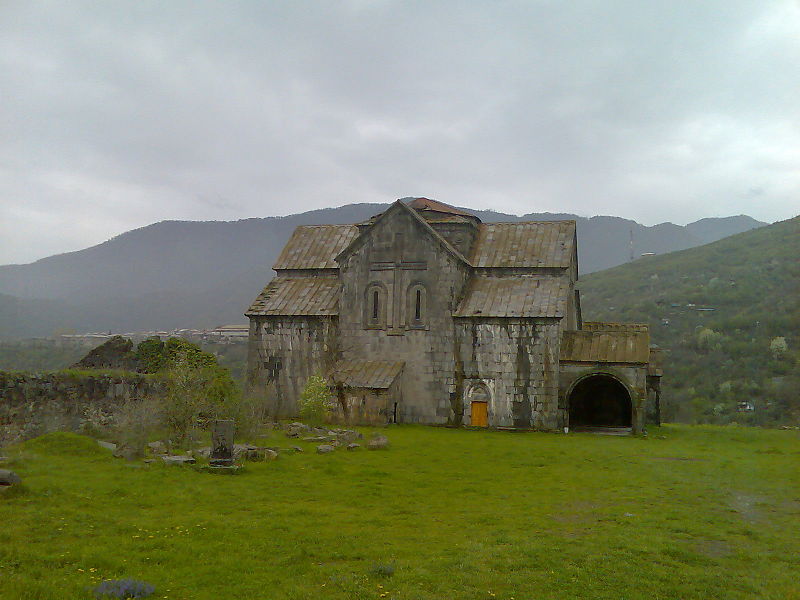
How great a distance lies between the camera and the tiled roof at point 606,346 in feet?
78.5

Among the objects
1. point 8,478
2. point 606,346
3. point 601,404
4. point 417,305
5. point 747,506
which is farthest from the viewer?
point 601,404

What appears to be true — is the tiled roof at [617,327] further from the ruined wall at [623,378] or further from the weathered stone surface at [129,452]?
the weathered stone surface at [129,452]

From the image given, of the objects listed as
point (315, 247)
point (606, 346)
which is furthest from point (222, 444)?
point (315, 247)

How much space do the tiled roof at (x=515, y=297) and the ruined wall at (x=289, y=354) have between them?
19.5 feet

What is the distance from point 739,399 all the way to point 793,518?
26.4 m

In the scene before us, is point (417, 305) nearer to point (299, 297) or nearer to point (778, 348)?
point (299, 297)

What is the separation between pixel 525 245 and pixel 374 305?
278 inches

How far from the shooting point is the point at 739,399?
34.3m

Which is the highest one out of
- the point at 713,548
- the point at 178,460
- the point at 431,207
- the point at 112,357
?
the point at 431,207

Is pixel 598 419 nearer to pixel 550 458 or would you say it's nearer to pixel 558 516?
pixel 550 458

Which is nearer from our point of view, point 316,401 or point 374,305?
point 316,401

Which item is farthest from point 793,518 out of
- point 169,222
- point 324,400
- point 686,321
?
point 169,222

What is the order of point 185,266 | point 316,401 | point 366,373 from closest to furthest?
point 316,401 → point 366,373 → point 185,266

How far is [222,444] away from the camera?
13.5 meters
